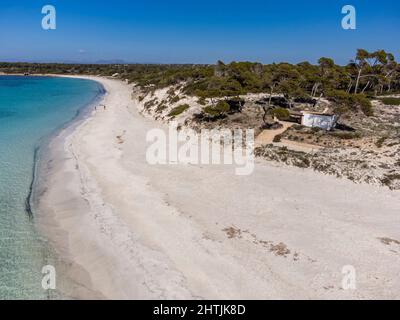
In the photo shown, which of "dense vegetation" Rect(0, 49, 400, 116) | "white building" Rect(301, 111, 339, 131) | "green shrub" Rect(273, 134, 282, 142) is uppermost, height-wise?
"dense vegetation" Rect(0, 49, 400, 116)

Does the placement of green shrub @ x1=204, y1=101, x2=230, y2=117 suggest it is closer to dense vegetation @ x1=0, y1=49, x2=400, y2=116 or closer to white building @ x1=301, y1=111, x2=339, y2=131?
dense vegetation @ x1=0, y1=49, x2=400, y2=116

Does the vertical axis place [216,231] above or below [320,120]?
below

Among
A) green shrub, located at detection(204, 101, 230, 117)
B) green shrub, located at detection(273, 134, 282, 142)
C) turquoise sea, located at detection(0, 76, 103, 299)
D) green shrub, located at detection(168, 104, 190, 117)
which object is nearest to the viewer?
turquoise sea, located at detection(0, 76, 103, 299)

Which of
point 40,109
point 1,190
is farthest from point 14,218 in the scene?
point 40,109

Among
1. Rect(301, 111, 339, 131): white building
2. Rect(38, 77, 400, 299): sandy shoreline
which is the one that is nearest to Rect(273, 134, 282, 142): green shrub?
Rect(301, 111, 339, 131): white building

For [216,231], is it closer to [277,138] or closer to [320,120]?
[277,138]

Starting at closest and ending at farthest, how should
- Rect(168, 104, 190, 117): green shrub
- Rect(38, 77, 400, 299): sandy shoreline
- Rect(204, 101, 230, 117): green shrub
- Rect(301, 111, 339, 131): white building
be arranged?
Rect(38, 77, 400, 299): sandy shoreline → Rect(301, 111, 339, 131): white building → Rect(204, 101, 230, 117): green shrub → Rect(168, 104, 190, 117): green shrub

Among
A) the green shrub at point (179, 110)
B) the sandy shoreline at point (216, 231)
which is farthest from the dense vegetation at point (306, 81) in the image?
the sandy shoreline at point (216, 231)

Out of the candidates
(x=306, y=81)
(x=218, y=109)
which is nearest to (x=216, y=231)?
(x=218, y=109)
